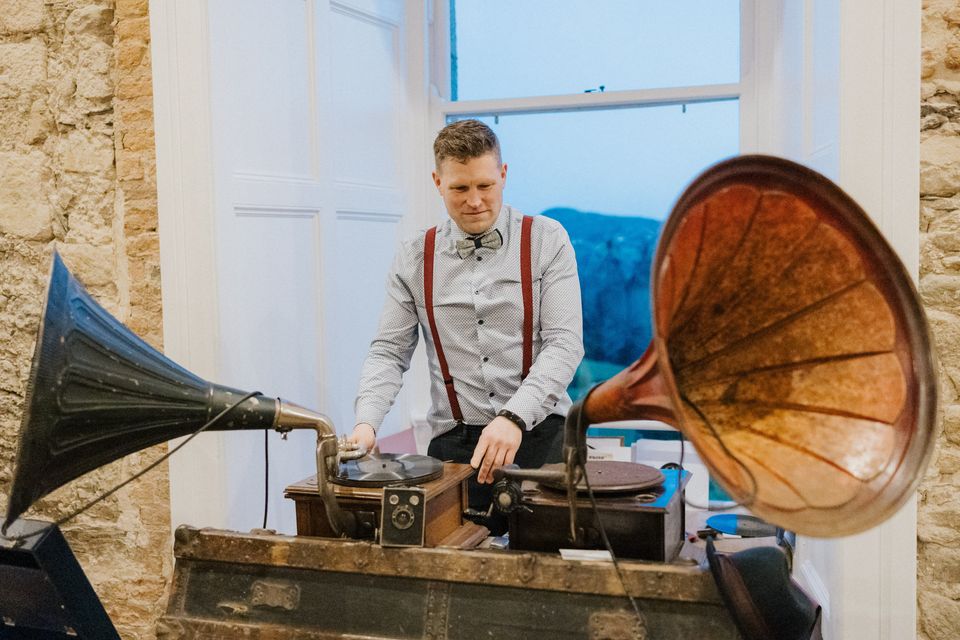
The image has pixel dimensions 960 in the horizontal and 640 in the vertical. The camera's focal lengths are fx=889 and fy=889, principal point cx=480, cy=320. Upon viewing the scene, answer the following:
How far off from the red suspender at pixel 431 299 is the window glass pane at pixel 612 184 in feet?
3.32

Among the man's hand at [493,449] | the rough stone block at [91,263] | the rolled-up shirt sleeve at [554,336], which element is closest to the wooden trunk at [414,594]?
the man's hand at [493,449]

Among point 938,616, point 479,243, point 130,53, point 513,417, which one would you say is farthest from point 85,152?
point 938,616

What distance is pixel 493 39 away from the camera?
377cm

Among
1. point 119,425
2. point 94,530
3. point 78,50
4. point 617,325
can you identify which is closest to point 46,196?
point 78,50

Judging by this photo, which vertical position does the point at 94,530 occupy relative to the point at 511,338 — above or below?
below

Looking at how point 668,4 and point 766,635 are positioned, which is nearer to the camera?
point 766,635

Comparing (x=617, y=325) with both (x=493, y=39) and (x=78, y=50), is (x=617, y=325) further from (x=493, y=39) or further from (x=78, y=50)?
(x=78, y=50)

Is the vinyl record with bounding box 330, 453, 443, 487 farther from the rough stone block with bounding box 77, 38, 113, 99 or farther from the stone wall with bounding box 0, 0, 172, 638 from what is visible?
the rough stone block with bounding box 77, 38, 113, 99

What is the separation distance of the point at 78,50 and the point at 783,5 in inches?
97.3

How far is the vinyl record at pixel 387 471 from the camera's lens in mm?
1953

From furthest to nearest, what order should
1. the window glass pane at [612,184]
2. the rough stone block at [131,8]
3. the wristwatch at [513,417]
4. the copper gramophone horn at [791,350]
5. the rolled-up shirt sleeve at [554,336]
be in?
the window glass pane at [612,184] < the rough stone block at [131,8] < the rolled-up shirt sleeve at [554,336] < the wristwatch at [513,417] < the copper gramophone horn at [791,350]

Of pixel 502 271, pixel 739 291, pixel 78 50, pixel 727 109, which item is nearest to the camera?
pixel 739 291

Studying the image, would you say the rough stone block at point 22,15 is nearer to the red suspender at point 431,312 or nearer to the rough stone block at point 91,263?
the rough stone block at point 91,263

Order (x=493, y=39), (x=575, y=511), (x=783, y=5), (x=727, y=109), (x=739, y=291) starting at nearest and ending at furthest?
(x=739, y=291), (x=575, y=511), (x=783, y=5), (x=727, y=109), (x=493, y=39)
